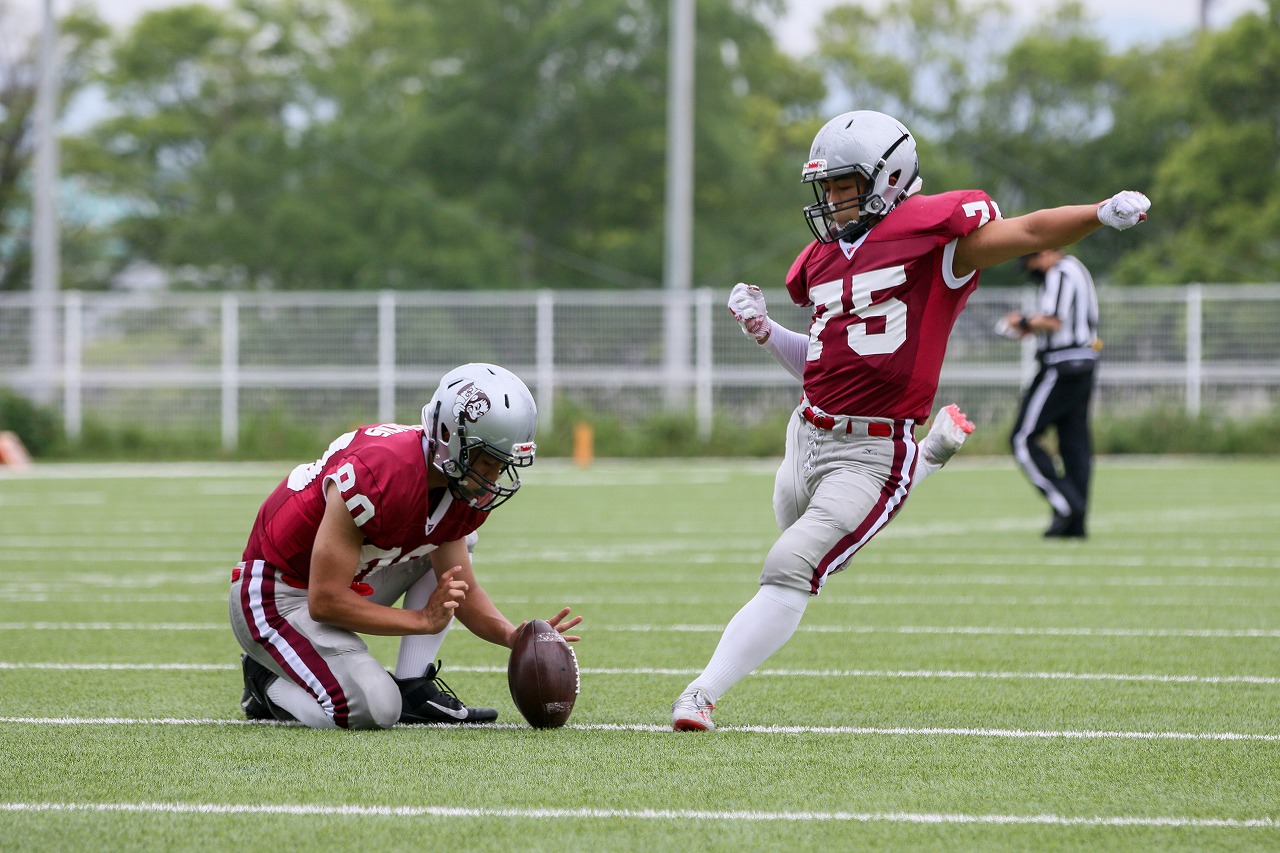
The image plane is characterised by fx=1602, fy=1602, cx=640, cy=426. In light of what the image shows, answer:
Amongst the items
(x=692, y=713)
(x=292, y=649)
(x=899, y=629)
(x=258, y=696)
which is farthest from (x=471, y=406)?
(x=899, y=629)

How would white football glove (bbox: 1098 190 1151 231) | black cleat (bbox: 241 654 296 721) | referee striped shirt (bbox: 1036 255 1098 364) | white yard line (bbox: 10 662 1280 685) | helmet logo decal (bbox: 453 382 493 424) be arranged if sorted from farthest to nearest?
1. referee striped shirt (bbox: 1036 255 1098 364)
2. white yard line (bbox: 10 662 1280 685)
3. black cleat (bbox: 241 654 296 721)
4. helmet logo decal (bbox: 453 382 493 424)
5. white football glove (bbox: 1098 190 1151 231)

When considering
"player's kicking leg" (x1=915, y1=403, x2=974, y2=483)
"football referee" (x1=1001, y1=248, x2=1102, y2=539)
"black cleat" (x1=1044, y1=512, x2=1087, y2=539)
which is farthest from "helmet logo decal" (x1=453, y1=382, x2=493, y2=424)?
"black cleat" (x1=1044, y1=512, x2=1087, y2=539)

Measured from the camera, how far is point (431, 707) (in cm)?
475

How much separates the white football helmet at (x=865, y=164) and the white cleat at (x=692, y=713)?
4.54 feet

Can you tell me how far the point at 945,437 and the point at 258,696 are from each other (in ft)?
7.15

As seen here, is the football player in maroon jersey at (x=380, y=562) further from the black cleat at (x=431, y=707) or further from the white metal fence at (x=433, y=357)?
the white metal fence at (x=433, y=357)

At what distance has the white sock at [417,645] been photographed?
16.0 feet

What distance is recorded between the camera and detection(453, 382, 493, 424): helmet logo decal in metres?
4.34

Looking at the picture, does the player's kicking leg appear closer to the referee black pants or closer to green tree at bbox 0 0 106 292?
the referee black pants

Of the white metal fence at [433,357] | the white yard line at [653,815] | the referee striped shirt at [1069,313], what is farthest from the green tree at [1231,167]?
the white yard line at [653,815]

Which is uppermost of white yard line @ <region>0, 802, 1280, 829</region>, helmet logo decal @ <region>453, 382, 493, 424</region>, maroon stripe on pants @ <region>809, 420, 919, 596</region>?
helmet logo decal @ <region>453, 382, 493, 424</region>

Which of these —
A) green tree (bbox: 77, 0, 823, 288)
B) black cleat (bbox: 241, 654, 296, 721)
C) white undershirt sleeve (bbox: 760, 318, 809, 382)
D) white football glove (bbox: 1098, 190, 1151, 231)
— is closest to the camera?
white football glove (bbox: 1098, 190, 1151, 231)

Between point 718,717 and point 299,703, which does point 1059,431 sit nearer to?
point 718,717

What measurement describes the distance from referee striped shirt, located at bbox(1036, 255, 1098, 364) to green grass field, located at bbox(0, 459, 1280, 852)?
1200mm
